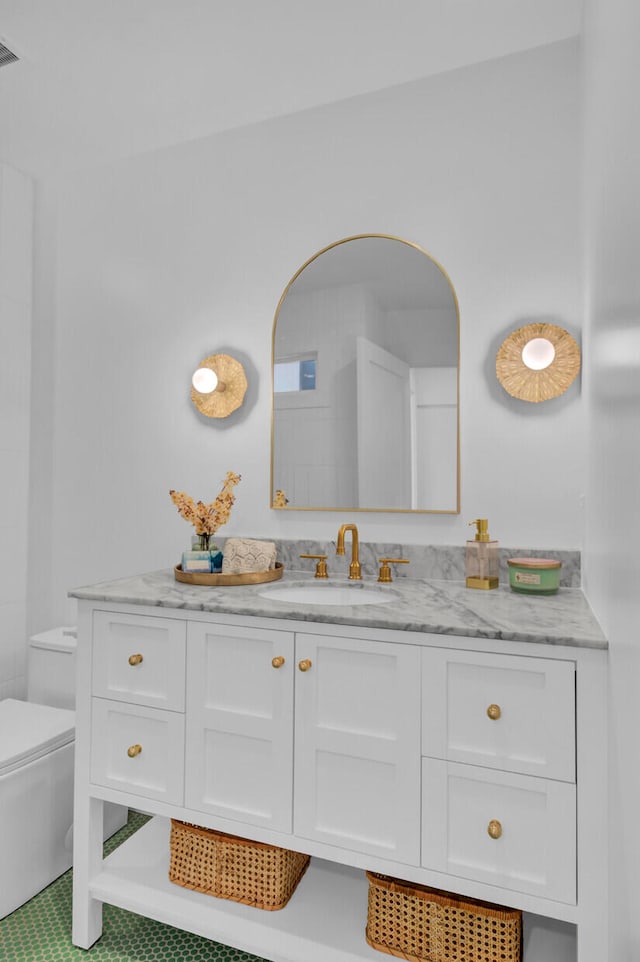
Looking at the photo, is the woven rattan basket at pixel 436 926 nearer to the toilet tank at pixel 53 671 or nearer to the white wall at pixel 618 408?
the white wall at pixel 618 408

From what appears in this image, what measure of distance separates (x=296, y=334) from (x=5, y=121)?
54.9 inches

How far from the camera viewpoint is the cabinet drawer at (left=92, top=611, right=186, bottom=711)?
1.56 metres

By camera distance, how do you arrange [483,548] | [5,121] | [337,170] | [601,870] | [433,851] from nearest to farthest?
[601,870], [433,851], [483,548], [337,170], [5,121]

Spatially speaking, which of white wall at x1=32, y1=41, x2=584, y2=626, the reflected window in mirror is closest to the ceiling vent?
white wall at x1=32, y1=41, x2=584, y2=626

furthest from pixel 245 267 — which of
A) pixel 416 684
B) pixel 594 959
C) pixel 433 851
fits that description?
pixel 594 959

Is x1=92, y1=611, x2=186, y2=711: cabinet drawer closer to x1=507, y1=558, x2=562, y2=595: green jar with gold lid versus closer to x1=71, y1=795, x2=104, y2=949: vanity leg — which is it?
x1=71, y1=795, x2=104, y2=949: vanity leg

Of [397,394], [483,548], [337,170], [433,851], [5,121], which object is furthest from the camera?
[5,121]

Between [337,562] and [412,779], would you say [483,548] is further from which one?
[412,779]

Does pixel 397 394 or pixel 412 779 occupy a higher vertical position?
pixel 397 394

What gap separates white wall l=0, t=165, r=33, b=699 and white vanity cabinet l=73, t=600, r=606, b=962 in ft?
3.48

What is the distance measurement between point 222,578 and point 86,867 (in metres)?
0.85

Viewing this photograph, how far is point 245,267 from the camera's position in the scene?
2266 mm

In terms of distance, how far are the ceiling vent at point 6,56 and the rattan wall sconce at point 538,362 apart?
1.80m

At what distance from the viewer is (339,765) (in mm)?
1390
